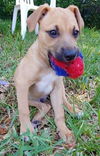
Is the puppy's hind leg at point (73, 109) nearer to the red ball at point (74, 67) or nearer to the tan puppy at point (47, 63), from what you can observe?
the tan puppy at point (47, 63)

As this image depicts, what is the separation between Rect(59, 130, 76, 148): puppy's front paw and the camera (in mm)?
2457

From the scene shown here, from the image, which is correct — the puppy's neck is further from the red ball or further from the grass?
the grass

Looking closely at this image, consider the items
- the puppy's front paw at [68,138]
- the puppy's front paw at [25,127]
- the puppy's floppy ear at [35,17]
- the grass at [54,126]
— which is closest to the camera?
the grass at [54,126]

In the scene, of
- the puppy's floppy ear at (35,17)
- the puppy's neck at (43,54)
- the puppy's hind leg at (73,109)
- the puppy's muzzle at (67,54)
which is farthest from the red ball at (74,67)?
the puppy's floppy ear at (35,17)

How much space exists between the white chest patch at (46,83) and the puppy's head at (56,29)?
204 mm

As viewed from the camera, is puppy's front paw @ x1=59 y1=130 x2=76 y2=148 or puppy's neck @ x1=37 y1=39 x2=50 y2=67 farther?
puppy's neck @ x1=37 y1=39 x2=50 y2=67

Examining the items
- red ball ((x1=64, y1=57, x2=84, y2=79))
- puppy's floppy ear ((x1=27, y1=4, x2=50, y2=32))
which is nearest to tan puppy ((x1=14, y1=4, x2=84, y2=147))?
puppy's floppy ear ((x1=27, y1=4, x2=50, y2=32))

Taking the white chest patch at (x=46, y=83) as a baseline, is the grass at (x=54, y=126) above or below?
below

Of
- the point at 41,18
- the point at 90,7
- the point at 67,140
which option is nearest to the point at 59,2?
the point at 90,7

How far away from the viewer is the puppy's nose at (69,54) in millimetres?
2510

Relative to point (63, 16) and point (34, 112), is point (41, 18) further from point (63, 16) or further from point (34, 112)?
point (34, 112)

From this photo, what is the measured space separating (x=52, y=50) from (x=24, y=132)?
702 mm

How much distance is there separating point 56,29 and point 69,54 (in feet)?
1.12

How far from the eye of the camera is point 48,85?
2973 mm
